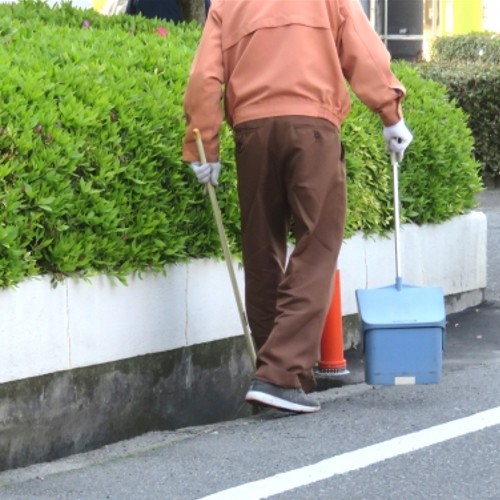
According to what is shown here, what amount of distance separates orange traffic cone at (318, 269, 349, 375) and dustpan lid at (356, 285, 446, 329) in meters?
0.66

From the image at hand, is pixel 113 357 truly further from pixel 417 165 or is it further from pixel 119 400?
pixel 417 165

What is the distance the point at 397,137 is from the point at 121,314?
130 cm

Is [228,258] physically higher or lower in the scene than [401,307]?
higher

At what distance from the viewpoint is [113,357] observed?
6.00 meters

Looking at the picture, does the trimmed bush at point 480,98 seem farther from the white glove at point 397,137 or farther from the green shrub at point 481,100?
the white glove at point 397,137

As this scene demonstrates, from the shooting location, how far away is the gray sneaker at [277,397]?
596cm

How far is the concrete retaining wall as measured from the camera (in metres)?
5.57

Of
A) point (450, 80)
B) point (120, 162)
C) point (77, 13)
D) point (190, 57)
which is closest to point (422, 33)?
point (450, 80)

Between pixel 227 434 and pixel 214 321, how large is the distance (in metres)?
0.87

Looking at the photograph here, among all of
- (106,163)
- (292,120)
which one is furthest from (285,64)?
(106,163)

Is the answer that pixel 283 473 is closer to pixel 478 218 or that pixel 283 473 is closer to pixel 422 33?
pixel 478 218

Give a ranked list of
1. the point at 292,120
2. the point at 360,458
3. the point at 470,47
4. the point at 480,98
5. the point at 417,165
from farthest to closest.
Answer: the point at 470,47 < the point at 480,98 < the point at 417,165 < the point at 292,120 < the point at 360,458

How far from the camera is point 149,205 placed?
631 centimetres

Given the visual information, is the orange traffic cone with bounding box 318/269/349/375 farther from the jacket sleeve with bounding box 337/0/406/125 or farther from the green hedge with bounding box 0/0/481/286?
the jacket sleeve with bounding box 337/0/406/125
